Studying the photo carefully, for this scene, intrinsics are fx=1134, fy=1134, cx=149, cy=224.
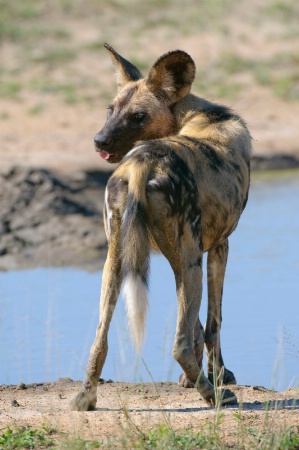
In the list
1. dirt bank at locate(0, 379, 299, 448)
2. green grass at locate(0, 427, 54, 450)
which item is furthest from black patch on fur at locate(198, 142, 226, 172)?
green grass at locate(0, 427, 54, 450)

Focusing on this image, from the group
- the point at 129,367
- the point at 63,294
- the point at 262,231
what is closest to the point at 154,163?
the point at 129,367

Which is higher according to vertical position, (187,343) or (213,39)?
(213,39)

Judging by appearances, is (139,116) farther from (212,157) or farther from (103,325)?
(103,325)

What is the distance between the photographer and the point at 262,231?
889 cm

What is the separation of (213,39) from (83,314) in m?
10.3

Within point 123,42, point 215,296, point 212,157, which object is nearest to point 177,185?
point 212,157

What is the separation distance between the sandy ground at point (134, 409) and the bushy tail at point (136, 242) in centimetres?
30

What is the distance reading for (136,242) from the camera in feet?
14.0

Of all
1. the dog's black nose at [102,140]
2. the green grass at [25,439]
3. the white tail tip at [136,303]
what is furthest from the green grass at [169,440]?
the dog's black nose at [102,140]

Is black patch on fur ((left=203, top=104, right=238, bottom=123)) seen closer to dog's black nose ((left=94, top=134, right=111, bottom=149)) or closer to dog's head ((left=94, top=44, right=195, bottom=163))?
dog's head ((left=94, top=44, right=195, bottom=163))

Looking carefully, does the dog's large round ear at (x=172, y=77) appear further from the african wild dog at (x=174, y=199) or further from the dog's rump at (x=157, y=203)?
the dog's rump at (x=157, y=203)

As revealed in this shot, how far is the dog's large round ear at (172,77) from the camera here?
16.9 feet

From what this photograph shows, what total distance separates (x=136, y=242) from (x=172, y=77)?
120cm

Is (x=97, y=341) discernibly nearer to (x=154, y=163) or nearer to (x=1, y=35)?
(x=154, y=163)
